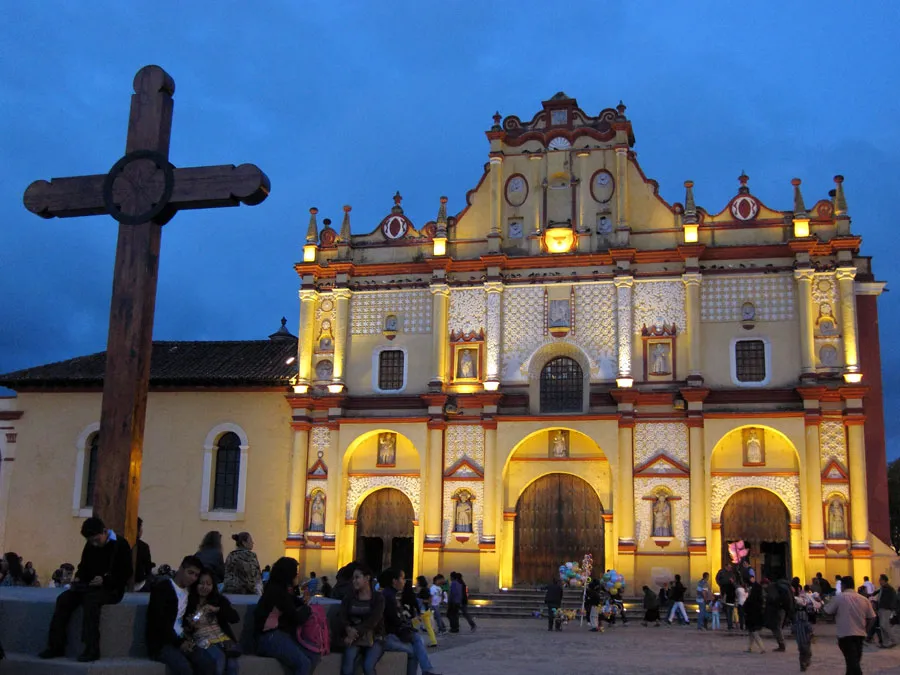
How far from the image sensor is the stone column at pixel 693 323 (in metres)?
30.4

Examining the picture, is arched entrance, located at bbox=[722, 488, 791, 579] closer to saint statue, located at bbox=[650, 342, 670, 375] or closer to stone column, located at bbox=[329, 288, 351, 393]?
saint statue, located at bbox=[650, 342, 670, 375]

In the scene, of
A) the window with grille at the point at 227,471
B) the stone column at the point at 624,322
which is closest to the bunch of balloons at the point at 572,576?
the stone column at the point at 624,322

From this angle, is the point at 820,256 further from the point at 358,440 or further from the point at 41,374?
the point at 41,374

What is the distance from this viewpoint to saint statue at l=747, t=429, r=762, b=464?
3025cm

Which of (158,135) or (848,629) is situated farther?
(848,629)

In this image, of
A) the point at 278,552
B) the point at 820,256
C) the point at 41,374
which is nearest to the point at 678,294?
the point at 820,256

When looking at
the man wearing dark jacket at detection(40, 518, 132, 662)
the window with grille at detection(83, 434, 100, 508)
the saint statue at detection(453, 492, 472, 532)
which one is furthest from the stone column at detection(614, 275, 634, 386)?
the man wearing dark jacket at detection(40, 518, 132, 662)

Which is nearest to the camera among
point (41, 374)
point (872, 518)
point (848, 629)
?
point (848, 629)

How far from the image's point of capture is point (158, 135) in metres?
11.3

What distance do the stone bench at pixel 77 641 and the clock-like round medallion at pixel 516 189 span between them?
25178 mm

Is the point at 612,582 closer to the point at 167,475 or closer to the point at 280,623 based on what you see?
the point at 167,475

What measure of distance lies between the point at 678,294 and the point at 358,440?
11.3m

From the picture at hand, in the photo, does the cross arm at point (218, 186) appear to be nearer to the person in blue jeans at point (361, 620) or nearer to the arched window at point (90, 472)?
the person in blue jeans at point (361, 620)

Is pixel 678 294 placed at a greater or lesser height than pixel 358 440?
greater
